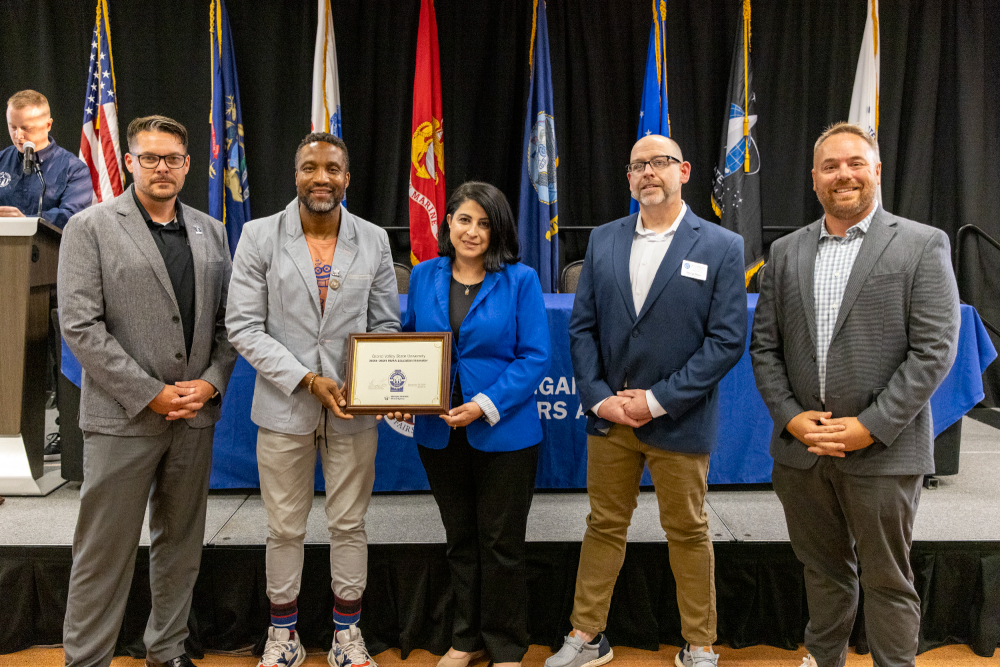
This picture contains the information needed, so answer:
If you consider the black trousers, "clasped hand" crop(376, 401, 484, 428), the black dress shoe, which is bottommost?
the black dress shoe

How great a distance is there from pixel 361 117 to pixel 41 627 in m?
3.89

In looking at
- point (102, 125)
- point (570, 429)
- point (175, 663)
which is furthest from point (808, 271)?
point (102, 125)

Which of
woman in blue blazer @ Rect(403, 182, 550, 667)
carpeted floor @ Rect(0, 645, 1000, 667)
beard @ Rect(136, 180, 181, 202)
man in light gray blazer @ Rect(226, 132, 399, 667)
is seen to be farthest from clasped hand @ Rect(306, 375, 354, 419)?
carpeted floor @ Rect(0, 645, 1000, 667)

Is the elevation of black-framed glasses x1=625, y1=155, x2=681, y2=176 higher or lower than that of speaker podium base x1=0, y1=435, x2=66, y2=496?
higher

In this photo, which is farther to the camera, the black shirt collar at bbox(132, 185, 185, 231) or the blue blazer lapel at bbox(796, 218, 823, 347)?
the black shirt collar at bbox(132, 185, 185, 231)

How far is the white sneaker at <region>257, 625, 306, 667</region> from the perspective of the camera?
2.29 m

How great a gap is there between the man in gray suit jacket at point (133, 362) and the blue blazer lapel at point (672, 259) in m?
1.40

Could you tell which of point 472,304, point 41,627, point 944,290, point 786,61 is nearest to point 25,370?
point 41,627

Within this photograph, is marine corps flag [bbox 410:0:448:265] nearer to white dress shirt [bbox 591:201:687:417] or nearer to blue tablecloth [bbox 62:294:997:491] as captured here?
blue tablecloth [bbox 62:294:997:491]

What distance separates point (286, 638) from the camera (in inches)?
90.7

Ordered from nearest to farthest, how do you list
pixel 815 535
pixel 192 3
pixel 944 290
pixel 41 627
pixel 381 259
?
pixel 944 290
pixel 815 535
pixel 381 259
pixel 41 627
pixel 192 3

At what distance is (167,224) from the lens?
2.11 m

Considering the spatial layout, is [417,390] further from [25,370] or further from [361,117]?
[361,117]

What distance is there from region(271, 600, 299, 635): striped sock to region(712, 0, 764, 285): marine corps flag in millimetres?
3755
